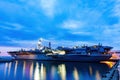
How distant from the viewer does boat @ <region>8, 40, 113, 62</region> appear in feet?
276

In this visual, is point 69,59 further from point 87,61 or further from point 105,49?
point 105,49

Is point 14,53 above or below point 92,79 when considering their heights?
above

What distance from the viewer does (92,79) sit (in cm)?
3912

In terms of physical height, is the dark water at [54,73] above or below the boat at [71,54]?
below

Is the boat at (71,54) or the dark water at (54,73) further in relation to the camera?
the boat at (71,54)

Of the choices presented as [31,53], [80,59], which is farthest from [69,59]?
[31,53]

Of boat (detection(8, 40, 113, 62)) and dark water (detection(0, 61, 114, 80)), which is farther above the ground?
boat (detection(8, 40, 113, 62))

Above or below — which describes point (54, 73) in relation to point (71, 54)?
below

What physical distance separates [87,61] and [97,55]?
17.5ft

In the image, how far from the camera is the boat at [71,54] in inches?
3314

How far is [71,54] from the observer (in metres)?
87.6

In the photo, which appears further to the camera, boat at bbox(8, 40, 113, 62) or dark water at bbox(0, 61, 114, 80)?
boat at bbox(8, 40, 113, 62)

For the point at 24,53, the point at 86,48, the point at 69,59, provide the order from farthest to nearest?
the point at 24,53 → the point at 86,48 → the point at 69,59

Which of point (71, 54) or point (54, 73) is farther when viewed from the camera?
point (71, 54)
